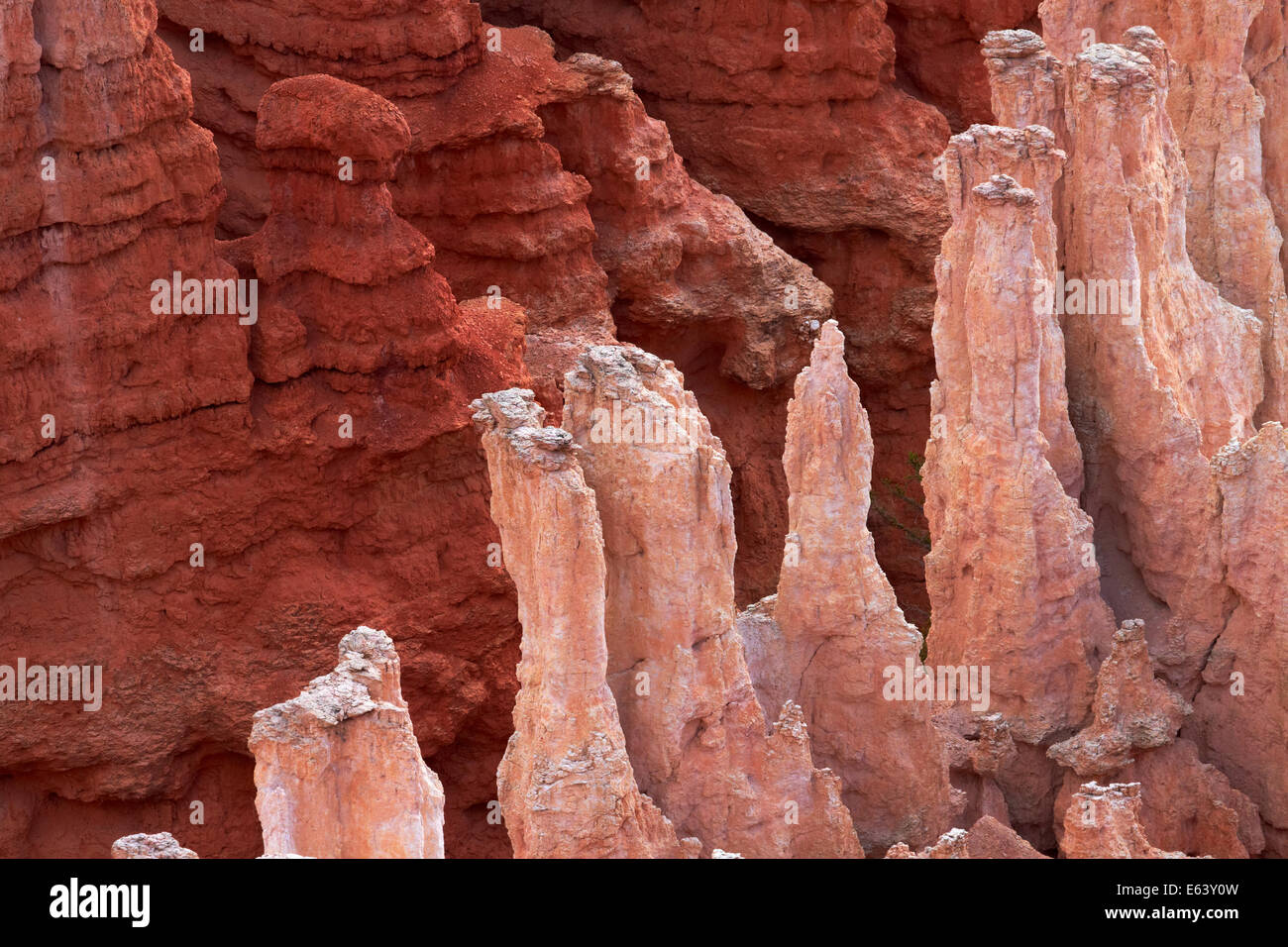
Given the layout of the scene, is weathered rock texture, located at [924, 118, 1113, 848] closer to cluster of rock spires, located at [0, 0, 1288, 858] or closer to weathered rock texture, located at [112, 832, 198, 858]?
cluster of rock spires, located at [0, 0, 1288, 858]

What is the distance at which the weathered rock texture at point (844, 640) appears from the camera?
1659 cm

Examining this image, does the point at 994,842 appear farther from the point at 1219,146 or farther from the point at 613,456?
the point at 1219,146

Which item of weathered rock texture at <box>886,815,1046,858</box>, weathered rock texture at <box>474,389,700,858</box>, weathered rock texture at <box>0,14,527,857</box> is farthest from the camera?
Answer: weathered rock texture at <box>0,14,527,857</box>

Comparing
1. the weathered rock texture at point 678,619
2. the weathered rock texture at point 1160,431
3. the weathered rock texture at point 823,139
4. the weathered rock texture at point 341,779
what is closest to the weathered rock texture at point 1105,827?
the weathered rock texture at point 678,619

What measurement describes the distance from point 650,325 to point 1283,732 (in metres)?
9.86

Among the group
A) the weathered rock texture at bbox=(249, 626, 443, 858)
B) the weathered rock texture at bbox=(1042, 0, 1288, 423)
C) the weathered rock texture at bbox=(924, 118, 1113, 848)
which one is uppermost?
the weathered rock texture at bbox=(1042, 0, 1288, 423)

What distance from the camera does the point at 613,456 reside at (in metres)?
15.4

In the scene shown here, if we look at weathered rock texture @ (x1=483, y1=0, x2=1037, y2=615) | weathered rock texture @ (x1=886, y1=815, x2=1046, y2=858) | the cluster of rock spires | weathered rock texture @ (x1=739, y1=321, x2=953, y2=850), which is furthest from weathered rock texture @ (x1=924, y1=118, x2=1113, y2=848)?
weathered rock texture @ (x1=483, y1=0, x2=1037, y2=615)

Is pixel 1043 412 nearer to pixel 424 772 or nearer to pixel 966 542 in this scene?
pixel 966 542

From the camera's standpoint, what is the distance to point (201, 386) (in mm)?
20625

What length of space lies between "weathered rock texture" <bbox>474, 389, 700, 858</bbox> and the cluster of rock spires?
3 centimetres

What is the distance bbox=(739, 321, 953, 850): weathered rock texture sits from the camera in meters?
16.6

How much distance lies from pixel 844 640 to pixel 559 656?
2.93 m
